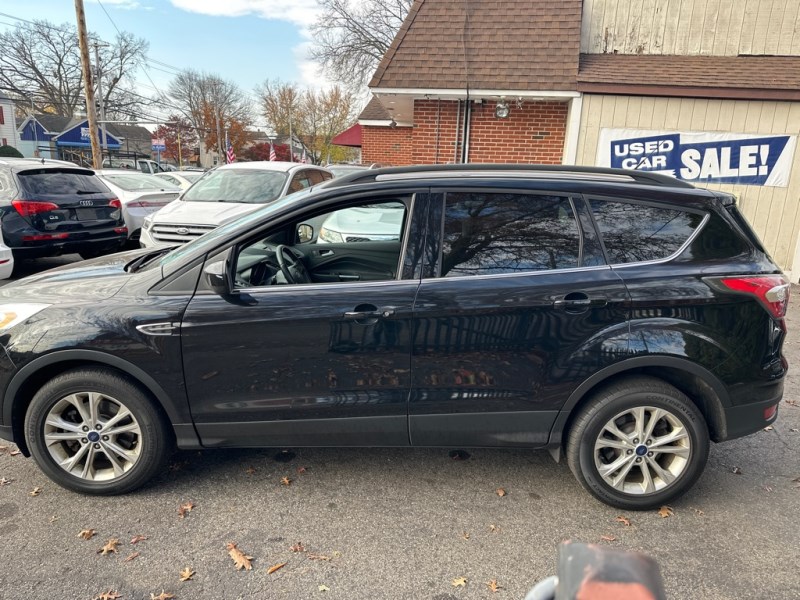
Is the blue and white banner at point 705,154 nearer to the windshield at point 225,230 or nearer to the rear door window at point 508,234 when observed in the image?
the rear door window at point 508,234

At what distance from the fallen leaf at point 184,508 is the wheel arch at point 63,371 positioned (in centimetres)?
31

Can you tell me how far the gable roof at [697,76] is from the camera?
8.23 meters

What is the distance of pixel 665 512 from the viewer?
9.83 ft

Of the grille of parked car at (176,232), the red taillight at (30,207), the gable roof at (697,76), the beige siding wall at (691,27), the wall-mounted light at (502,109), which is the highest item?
the beige siding wall at (691,27)

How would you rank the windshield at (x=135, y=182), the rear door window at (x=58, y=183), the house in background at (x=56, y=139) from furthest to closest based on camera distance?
the house in background at (x=56, y=139) < the windshield at (x=135, y=182) < the rear door window at (x=58, y=183)

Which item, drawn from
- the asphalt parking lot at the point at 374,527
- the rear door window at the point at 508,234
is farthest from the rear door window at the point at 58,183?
the rear door window at the point at 508,234

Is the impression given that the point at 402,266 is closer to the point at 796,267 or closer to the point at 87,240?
the point at 87,240

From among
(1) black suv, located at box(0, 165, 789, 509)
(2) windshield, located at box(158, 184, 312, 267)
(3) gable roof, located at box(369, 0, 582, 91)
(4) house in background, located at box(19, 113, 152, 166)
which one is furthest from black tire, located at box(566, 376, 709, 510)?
(4) house in background, located at box(19, 113, 152, 166)

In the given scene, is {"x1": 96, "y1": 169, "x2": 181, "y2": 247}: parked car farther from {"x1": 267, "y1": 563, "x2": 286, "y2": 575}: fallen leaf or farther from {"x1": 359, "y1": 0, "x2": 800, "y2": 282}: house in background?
{"x1": 267, "y1": 563, "x2": 286, "y2": 575}: fallen leaf

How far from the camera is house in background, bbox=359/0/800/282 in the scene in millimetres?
8477

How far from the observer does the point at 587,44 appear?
378 inches

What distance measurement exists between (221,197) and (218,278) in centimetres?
621

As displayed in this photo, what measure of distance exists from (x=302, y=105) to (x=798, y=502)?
67118 millimetres

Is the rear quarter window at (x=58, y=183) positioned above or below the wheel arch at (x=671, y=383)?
above
